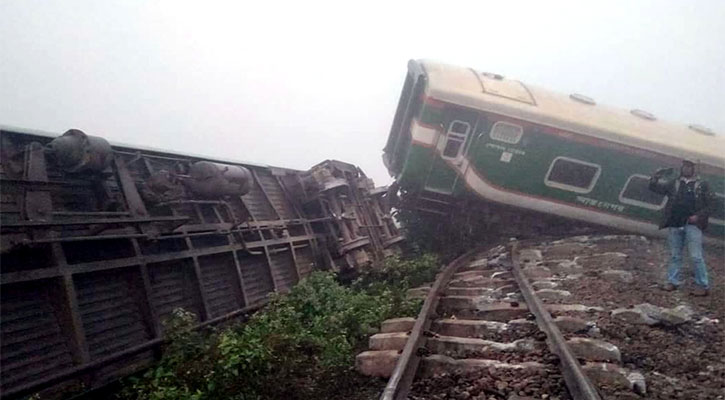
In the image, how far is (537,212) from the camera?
10227 mm

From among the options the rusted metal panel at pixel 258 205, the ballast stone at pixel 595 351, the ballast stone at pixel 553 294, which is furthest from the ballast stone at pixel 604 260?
the rusted metal panel at pixel 258 205

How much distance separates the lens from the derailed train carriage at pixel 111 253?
3723 millimetres

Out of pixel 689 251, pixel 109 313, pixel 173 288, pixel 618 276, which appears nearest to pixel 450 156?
pixel 618 276

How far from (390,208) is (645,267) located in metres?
6.23

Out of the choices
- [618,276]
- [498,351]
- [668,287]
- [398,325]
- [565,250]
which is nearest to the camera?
[498,351]

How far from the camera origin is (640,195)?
9.98m

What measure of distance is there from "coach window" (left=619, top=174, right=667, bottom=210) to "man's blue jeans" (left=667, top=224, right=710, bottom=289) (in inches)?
157

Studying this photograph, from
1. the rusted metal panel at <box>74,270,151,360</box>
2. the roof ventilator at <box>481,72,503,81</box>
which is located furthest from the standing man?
the rusted metal panel at <box>74,270,151,360</box>

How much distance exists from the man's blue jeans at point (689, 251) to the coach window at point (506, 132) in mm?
3863

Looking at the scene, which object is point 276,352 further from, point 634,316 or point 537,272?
point 537,272

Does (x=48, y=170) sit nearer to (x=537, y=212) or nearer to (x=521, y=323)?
(x=521, y=323)

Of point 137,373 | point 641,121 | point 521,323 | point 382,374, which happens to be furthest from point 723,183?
point 137,373

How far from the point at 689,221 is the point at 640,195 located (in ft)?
14.4

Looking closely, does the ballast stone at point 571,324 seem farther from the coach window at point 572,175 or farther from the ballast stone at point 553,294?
the coach window at point 572,175
